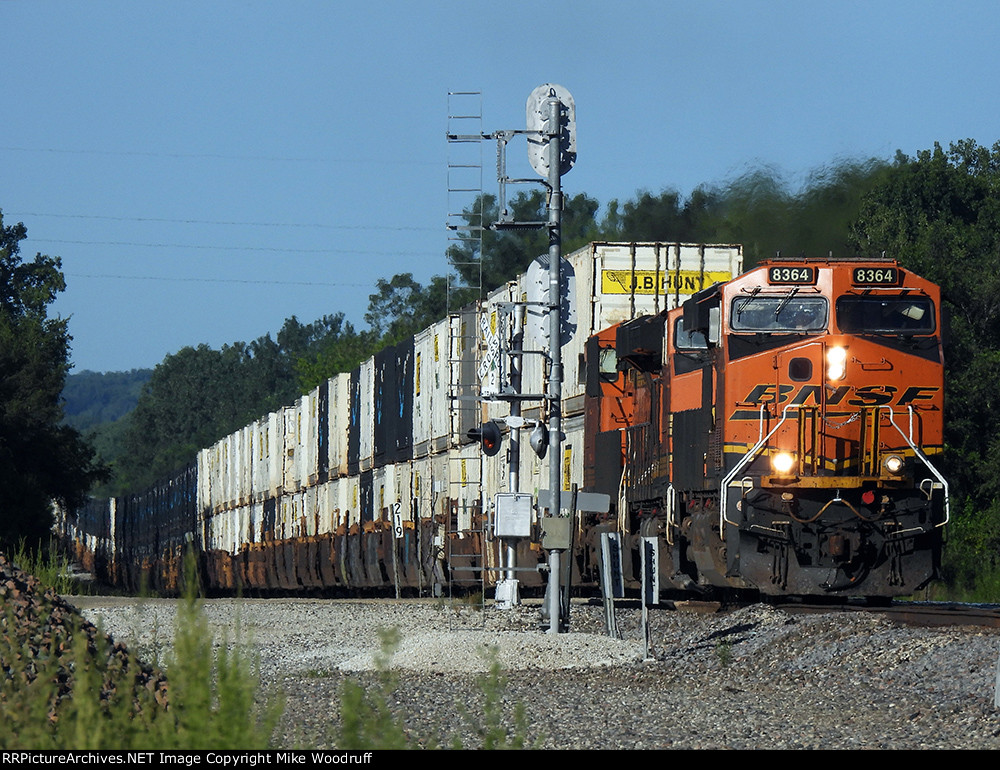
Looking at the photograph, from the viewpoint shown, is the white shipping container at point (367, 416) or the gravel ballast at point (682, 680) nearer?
the gravel ballast at point (682, 680)

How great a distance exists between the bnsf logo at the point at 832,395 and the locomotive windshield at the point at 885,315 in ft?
1.97

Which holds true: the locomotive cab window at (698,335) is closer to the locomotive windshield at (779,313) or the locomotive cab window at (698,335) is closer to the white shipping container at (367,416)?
the locomotive windshield at (779,313)

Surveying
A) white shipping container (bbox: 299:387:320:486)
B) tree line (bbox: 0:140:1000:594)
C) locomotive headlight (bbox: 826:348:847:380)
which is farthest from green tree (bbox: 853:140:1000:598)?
white shipping container (bbox: 299:387:320:486)

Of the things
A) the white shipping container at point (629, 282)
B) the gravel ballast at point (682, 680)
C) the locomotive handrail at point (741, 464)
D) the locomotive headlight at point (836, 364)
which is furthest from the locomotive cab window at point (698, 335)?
the white shipping container at point (629, 282)

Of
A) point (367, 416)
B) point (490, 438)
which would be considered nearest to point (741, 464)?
point (490, 438)

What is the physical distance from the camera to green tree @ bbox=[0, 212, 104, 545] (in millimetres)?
39375

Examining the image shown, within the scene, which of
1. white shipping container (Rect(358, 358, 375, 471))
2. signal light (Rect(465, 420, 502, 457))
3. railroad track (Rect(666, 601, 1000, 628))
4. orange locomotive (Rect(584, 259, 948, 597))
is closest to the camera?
railroad track (Rect(666, 601, 1000, 628))

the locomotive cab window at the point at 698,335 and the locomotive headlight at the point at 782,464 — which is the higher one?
the locomotive cab window at the point at 698,335

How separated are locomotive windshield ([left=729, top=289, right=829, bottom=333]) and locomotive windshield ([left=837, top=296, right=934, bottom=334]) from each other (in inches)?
8.6

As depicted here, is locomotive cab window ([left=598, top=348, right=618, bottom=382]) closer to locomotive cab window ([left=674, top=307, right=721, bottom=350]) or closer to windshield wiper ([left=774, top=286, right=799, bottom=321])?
locomotive cab window ([left=674, top=307, right=721, bottom=350])

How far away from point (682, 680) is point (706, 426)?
4331 millimetres

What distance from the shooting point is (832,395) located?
14.1 meters

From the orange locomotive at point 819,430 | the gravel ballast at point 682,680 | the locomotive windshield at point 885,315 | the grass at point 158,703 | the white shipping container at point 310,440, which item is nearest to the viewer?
the grass at point 158,703

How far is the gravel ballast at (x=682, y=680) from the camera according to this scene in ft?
25.9
